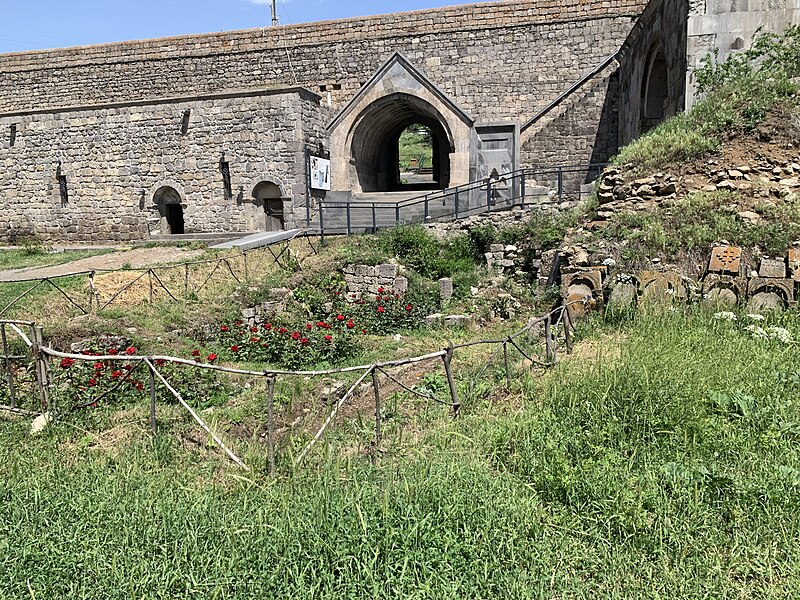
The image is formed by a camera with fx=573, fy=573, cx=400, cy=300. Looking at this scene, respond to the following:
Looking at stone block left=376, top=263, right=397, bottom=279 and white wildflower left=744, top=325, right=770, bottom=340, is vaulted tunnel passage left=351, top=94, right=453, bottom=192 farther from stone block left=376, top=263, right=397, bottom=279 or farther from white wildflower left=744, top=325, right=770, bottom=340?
white wildflower left=744, top=325, right=770, bottom=340

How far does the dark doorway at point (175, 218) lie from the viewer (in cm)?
1805

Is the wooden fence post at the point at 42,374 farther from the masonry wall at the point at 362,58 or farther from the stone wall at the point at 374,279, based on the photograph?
the masonry wall at the point at 362,58

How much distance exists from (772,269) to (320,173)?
12.3m

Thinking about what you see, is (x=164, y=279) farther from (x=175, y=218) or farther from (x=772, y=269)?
(x=772, y=269)

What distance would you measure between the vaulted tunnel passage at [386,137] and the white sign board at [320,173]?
1008mm

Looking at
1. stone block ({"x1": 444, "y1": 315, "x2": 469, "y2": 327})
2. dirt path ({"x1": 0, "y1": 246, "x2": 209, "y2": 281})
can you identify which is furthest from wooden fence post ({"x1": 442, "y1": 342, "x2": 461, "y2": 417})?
dirt path ({"x1": 0, "y1": 246, "x2": 209, "y2": 281})

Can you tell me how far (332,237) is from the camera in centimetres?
1362

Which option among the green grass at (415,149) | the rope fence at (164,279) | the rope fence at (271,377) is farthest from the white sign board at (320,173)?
the green grass at (415,149)

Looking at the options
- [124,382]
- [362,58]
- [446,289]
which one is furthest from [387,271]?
[362,58]

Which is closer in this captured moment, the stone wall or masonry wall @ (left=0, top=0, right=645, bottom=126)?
the stone wall

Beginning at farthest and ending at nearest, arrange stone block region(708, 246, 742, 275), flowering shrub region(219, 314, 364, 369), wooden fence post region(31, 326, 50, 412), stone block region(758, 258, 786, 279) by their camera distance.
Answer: flowering shrub region(219, 314, 364, 369)
stone block region(708, 246, 742, 275)
stone block region(758, 258, 786, 279)
wooden fence post region(31, 326, 50, 412)

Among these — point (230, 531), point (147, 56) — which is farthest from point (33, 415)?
point (147, 56)

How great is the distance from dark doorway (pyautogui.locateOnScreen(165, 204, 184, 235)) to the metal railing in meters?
5.14

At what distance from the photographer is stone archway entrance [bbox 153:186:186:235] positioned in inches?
686
